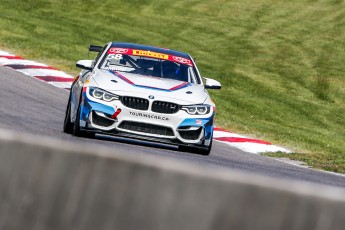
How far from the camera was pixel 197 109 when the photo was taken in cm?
1263

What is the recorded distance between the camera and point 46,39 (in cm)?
2652

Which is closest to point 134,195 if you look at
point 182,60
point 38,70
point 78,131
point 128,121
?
point 128,121

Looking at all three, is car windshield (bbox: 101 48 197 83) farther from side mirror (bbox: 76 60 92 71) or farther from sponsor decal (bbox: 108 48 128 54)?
side mirror (bbox: 76 60 92 71)

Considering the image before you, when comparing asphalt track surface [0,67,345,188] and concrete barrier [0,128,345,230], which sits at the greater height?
concrete barrier [0,128,345,230]

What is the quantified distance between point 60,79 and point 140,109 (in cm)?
858

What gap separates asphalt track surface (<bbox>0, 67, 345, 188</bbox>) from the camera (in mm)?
12320

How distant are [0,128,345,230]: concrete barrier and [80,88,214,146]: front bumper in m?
8.06

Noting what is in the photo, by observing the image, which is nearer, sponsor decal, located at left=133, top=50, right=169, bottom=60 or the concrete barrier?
the concrete barrier

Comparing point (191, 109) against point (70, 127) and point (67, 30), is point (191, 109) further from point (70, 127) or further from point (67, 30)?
point (67, 30)

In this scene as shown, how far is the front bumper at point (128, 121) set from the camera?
12.2 meters

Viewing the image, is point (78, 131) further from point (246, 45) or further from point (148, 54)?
point (246, 45)

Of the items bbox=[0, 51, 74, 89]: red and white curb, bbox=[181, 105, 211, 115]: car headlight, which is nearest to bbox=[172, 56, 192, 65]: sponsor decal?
bbox=[181, 105, 211, 115]: car headlight

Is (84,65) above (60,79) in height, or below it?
above

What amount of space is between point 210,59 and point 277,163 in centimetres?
1432
